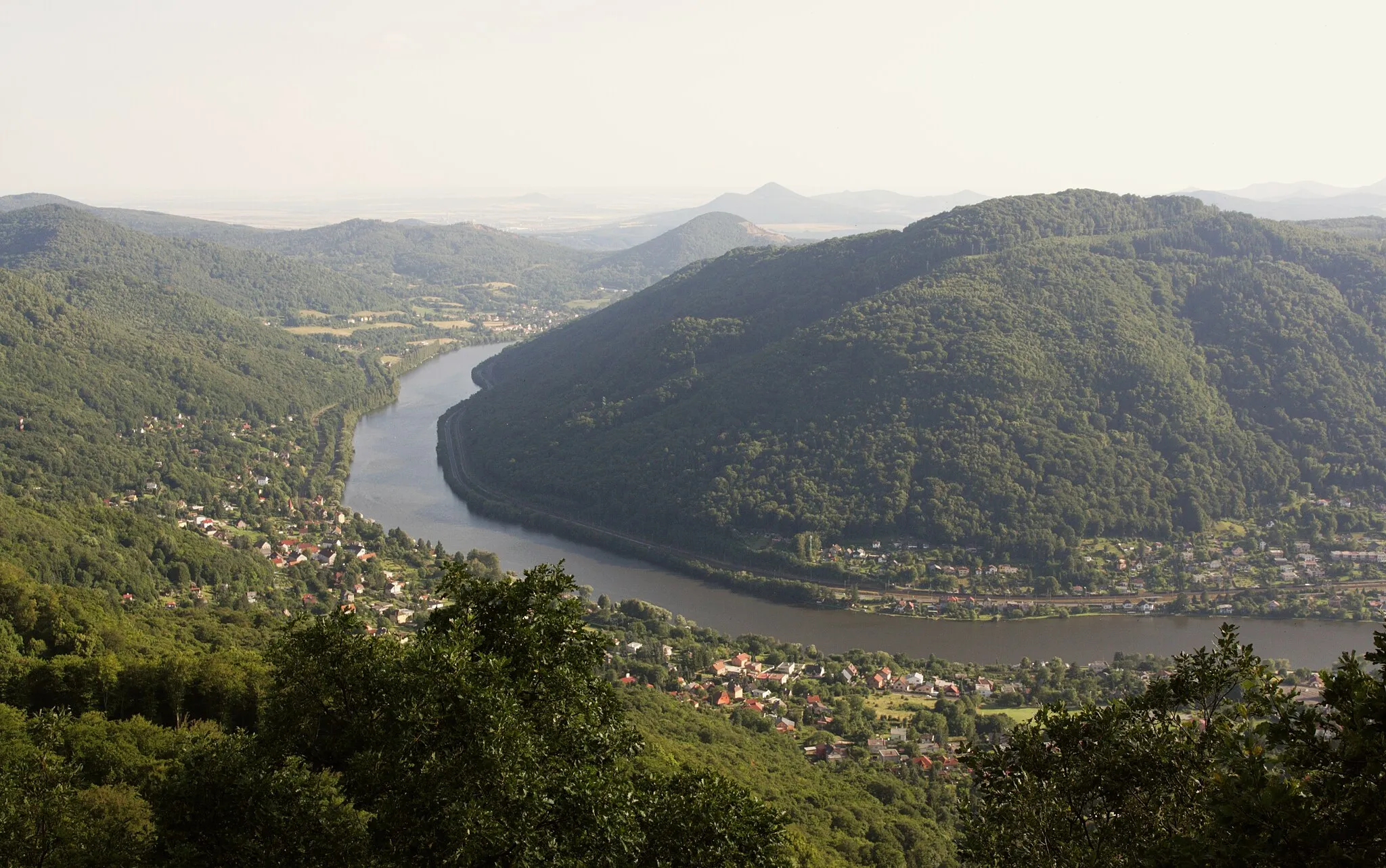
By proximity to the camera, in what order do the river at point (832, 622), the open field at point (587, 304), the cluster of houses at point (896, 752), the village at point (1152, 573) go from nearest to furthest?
→ the cluster of houses at point (896, 752)
the river at point (832, 622)
the village at point (1152, 573)
the open field at point (587, 304)

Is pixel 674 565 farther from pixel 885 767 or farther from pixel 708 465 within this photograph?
pixel 885 767

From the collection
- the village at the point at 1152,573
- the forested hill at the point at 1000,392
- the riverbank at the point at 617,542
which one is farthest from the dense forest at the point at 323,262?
the village at the point at 1152,573

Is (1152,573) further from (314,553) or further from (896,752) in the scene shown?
(314,553)

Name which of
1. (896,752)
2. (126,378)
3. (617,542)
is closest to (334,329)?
(126,378)

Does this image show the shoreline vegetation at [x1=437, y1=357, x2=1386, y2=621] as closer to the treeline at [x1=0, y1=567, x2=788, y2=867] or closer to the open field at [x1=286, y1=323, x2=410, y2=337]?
the treeline at [x1=0, y1=567, x2=788, y2=867]

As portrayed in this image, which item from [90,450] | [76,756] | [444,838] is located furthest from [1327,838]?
[90,450]

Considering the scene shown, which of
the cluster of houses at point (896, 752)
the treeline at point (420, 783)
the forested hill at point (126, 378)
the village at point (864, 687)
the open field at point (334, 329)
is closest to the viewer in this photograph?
the treeline at point (420, 783)

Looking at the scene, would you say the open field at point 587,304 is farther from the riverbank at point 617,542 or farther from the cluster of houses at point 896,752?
the cluster of houses at point 896,752
